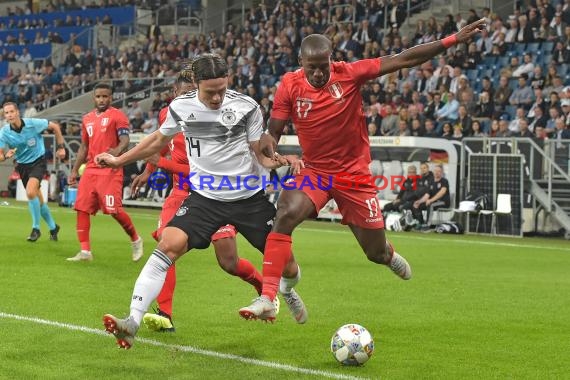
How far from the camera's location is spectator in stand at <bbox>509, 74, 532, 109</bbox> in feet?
79.4

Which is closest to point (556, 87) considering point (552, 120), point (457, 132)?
point (552, 120)

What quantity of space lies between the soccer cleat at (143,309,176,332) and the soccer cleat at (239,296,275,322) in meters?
1.26

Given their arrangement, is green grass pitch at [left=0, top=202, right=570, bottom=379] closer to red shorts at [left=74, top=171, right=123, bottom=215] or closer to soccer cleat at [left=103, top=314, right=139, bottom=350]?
soccer cleat at [left=103, top=314, right=139, bottom=350]

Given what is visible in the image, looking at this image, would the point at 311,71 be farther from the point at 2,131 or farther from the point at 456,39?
the point at 2,131

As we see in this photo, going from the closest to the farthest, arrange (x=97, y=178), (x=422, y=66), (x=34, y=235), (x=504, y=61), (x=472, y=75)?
(x=97, y=178)
(x=34, y=235)
(x=504, y=61)
(x=472, y=75)
(x=422, y=66)

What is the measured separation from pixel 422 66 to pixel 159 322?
19.9 meters

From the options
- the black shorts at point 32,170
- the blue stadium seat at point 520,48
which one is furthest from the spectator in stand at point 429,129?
the black shorts at point 32,170

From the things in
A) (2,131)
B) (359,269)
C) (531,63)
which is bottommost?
(359,269)

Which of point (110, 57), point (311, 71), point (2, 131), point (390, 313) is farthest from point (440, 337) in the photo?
point (110, 57)

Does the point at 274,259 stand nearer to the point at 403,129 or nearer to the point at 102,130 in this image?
the point at 102,130

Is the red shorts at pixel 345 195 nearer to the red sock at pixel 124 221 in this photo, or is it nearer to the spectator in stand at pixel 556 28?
the red sock at pixel 124 221

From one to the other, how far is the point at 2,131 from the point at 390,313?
30.5 feet

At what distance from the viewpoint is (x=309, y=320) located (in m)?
9.42

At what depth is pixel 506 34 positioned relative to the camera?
2719cm
